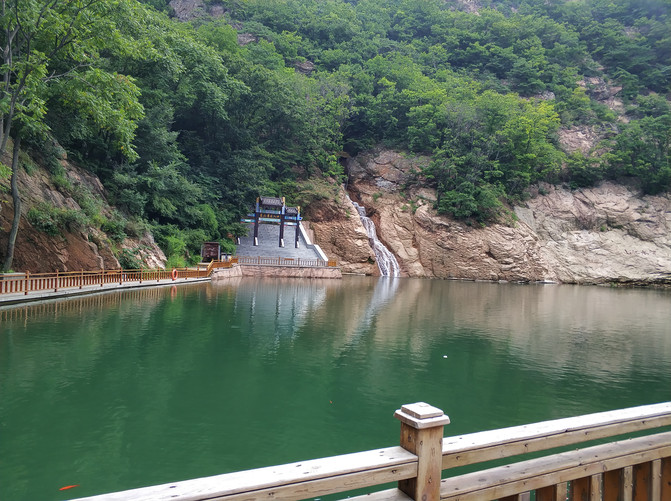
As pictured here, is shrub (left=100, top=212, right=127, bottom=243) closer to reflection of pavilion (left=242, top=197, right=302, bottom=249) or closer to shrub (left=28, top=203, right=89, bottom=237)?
shrub (left=28, top=203, right=89, bottom=237)

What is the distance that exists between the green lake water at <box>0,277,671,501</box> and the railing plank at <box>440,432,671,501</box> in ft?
9.34

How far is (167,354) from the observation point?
951 centimetres

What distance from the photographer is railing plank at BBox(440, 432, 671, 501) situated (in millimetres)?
2832

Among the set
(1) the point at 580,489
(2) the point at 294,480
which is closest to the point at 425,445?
(2) the point at 294,480

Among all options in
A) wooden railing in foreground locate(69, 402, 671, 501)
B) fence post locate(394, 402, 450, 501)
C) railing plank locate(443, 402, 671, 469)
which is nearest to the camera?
wooden railing in foreground locate(69, 402, 671, 501)

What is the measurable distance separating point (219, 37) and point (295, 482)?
52.1m

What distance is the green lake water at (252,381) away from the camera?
515 centimetres

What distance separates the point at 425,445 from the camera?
2.57 metres

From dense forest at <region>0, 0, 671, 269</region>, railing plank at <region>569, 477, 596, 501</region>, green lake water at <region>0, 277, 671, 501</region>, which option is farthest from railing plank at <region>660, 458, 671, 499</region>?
dense forest at <region>0, 0, 671, 269</region>

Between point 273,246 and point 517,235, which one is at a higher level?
point 517,235

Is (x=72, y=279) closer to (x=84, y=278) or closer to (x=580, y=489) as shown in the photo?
(x=84, y=278)

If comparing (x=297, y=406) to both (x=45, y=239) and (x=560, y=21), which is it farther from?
(x=560, y=21)

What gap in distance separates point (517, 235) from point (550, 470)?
45350mm

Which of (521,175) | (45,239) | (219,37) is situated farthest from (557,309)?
(219,37)
